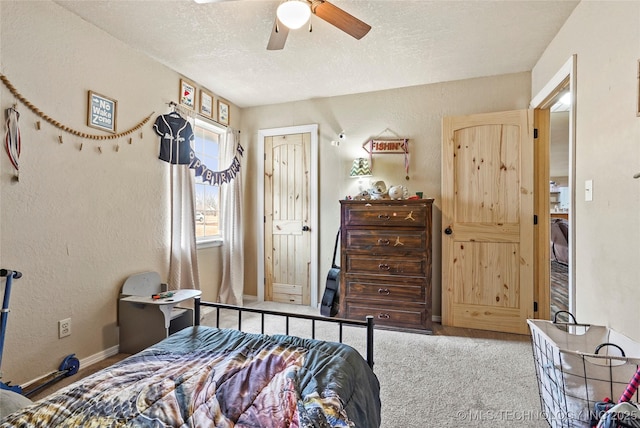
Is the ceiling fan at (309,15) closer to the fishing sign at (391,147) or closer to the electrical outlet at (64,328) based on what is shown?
the fishing sign at (391,147)

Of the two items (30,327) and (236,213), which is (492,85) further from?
(30,327)

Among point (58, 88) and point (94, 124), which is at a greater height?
point (58, 88)

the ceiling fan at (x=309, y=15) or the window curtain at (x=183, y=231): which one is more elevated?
the ceiling fan at (x=309, y=15)

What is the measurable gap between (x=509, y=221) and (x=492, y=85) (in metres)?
1.42

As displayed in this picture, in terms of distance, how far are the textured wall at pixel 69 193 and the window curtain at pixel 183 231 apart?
0.65ft

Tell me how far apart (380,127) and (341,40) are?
1230 millimetres

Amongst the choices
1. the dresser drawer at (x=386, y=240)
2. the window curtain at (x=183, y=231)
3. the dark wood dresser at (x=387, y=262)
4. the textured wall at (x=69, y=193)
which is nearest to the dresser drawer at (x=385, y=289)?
the dark wood dresser at (x=387, y=262)

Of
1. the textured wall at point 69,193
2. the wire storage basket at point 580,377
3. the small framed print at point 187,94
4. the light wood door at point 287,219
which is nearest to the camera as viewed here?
the wire storage basket at point 580,377

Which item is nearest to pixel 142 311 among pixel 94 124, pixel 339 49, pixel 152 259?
pixel 152 259

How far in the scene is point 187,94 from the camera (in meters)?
3.17

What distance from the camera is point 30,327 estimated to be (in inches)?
76.8

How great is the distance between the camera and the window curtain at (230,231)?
12.2 ft

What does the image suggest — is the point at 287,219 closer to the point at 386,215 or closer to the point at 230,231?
the point at 230,231

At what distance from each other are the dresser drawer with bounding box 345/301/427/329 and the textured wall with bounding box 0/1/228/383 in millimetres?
1979
